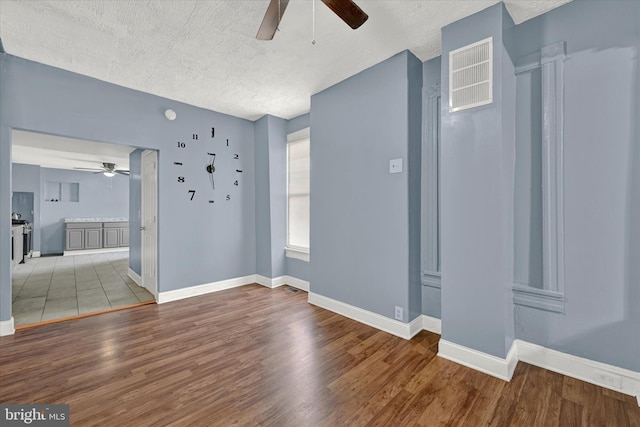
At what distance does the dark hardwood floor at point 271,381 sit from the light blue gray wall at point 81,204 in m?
6.70

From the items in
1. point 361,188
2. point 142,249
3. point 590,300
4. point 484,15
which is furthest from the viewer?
point 142,249

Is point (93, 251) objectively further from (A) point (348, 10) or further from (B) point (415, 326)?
(A) point (348, 10)

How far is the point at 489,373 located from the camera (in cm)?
208

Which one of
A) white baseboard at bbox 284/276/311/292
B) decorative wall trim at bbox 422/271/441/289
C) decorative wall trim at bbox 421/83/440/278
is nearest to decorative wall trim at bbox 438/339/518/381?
decorative wall trim at bbox 422/271/441/289

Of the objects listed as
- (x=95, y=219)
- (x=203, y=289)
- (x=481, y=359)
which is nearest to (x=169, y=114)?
(x=203, y=289)

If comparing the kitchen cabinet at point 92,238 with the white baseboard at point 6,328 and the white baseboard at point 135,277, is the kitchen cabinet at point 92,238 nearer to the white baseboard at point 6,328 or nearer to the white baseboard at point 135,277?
the white baseboard at point 135,277

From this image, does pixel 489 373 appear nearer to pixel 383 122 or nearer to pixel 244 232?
pixel 383 122

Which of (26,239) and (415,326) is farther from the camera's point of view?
(26,239)

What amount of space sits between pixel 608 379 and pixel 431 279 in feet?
4.43

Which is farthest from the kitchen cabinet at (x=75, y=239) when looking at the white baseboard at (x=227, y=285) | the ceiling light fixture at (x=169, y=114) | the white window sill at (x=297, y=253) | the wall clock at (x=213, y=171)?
the white window sill at (x=297, y=253)

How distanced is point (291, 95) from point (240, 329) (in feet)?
9.76

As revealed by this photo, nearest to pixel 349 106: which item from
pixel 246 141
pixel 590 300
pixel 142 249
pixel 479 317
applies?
pixel 246 141

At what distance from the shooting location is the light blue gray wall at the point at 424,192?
2771 mm

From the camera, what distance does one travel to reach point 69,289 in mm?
4273
